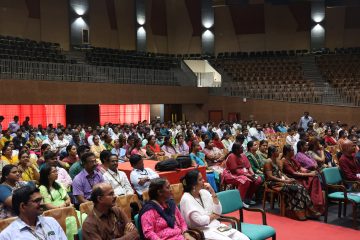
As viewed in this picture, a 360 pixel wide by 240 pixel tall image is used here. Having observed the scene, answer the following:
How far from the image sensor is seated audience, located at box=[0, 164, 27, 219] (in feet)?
14.1

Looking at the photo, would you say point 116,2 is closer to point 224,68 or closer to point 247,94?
point 224,68

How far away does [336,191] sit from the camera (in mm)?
6695

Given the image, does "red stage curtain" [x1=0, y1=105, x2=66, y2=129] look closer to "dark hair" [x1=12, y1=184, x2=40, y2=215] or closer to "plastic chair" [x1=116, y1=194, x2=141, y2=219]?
"plastic chair" [x1=116, y1=194, x2=141, y2=219]

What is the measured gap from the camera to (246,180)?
7230mm

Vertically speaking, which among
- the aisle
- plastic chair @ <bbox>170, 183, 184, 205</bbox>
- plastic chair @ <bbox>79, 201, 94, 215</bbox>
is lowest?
the aisle

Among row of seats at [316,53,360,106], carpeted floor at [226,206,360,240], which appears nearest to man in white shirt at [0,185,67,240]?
carpeted floor at [226,206,360,240]

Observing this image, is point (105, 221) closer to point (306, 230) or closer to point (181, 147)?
point (306, 230)

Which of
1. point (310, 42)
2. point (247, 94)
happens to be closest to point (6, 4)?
point (247, 94)

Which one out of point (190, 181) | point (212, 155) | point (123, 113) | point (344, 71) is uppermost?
point (344, 71)

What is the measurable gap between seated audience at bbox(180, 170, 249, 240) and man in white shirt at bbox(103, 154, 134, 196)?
4.61 feet

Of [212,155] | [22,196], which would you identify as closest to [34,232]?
[22,196]

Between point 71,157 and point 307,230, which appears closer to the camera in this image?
point 307,230

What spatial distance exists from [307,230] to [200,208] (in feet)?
8.00

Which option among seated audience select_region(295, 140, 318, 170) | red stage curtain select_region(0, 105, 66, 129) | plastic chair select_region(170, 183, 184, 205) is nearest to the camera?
plastic chair select_region(170, 183, 184, 205)
